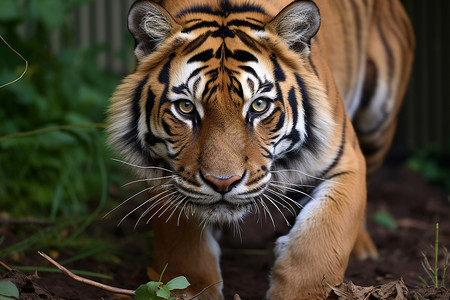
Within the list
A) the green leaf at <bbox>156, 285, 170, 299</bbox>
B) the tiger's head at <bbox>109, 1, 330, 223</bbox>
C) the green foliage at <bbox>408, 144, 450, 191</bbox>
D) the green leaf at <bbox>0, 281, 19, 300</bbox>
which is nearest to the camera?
the green leaf at <bbox>0, 281, 19, 300</bbox>

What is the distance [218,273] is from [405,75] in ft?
6.83

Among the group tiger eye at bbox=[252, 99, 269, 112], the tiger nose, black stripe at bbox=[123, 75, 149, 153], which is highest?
tiger eye at bbox=[252, 99, 269, 112]

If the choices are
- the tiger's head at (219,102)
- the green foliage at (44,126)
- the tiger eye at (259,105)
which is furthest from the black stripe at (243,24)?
the green foliage at (44,126)

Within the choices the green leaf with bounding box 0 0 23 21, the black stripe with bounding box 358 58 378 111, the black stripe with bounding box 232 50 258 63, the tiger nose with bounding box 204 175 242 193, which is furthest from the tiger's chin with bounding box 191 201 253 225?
the green leaf with bounding box 0 0 23 21

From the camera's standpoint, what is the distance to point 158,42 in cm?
259

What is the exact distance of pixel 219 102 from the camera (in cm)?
238

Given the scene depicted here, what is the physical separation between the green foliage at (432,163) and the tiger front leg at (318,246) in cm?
398

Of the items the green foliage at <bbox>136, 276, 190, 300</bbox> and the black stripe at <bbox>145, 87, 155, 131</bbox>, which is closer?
the green foliage at <bbox>136, 276, 190, 300</bbox>

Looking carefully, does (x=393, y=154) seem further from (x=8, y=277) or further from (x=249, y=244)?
(x=8, y=277)

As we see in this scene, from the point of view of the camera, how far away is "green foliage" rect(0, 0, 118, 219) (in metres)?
3.81

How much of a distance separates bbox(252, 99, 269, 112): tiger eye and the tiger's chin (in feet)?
1.18

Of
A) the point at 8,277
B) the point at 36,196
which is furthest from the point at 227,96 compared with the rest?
the point at 36,196

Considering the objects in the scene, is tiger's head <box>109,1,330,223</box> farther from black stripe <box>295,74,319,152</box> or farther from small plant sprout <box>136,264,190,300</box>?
small plant sprout <box>136,264,190,300</box>

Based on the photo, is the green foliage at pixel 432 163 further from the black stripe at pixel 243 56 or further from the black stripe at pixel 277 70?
the black stripe at pixel 243 56
